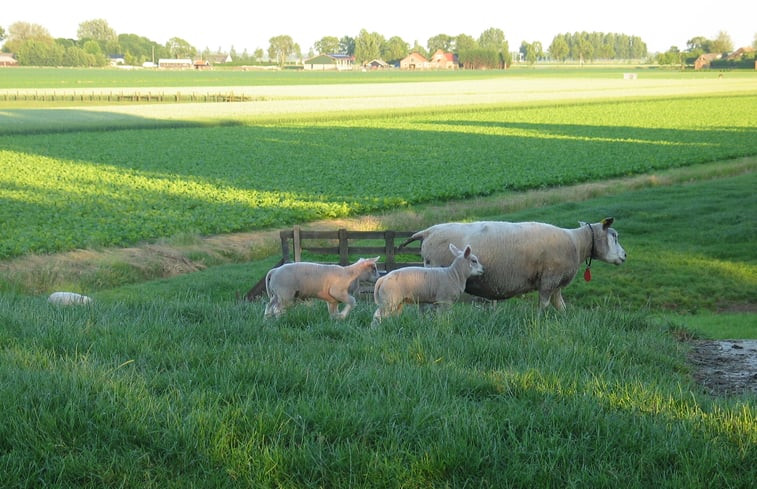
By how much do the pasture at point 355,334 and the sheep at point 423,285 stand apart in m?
0.38

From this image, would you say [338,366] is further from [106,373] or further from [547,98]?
[547,98]

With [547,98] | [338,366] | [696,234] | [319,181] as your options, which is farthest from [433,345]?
[547,98]

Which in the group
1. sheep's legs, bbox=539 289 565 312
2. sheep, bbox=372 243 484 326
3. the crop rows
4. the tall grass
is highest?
the tall grass

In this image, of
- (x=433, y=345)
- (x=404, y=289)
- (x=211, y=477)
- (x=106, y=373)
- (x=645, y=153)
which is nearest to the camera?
(x=211, y=477)

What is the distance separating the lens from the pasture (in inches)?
175

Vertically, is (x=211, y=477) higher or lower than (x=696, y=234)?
higher

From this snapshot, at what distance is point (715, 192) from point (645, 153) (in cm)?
1530

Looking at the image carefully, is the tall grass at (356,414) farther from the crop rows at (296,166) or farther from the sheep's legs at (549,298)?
the crop rows at (296,166)

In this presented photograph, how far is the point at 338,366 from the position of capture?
591cm

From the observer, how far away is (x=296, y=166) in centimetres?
3944

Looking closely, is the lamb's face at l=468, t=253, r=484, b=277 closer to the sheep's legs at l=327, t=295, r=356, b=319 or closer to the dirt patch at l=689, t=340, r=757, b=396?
the sheep's legs at l=327, t=295, r=356, b=319

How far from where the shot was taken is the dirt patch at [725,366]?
6.47m

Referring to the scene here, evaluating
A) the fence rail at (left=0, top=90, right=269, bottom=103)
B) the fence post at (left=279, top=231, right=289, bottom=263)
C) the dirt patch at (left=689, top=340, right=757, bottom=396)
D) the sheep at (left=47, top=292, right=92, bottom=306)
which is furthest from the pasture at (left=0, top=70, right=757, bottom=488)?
the fence rail at (left=0, top=90, right=269, bottom=103)

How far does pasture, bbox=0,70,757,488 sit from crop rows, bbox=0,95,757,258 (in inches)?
8.3
